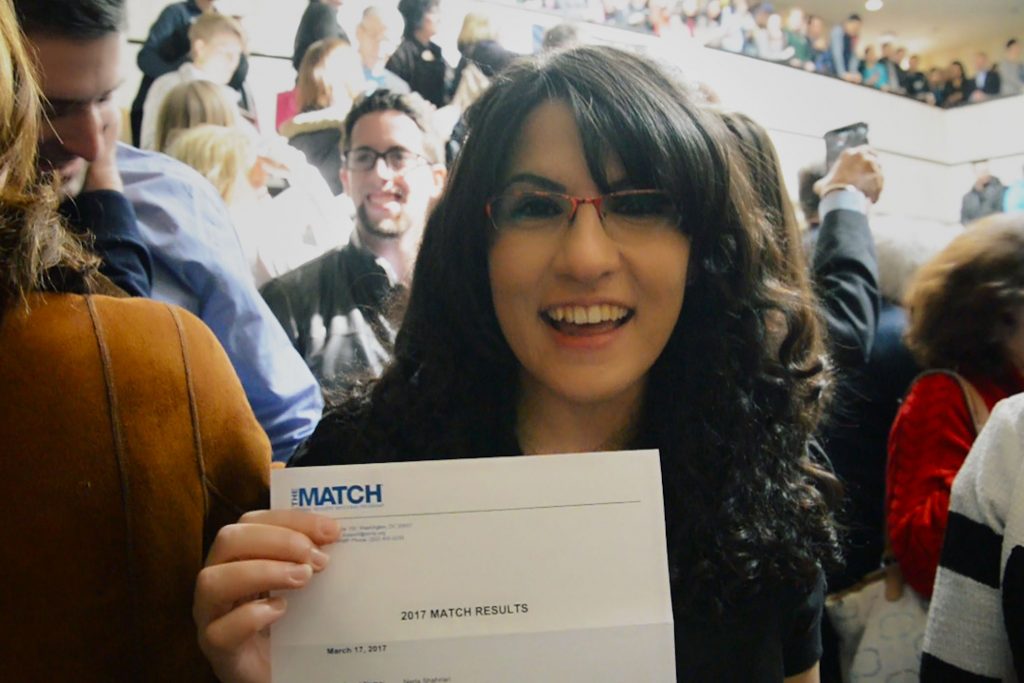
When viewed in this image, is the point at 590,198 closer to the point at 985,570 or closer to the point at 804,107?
the point at 985,570

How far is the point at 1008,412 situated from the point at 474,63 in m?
1.08

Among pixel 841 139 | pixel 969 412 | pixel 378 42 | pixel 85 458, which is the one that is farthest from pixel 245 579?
pixel 841 139

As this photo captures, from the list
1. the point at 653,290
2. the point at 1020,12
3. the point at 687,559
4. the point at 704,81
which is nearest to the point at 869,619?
the point at 687,559

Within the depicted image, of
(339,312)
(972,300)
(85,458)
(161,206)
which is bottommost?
(972,300)

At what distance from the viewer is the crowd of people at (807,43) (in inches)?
61.2

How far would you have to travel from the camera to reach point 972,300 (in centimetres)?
160

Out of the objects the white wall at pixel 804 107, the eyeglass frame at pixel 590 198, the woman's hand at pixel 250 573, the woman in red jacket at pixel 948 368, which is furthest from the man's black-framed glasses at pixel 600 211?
the woman in red jacket at pixel 948 368

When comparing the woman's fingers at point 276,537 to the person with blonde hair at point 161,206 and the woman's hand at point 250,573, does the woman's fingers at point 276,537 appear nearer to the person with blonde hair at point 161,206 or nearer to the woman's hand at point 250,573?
the woman's hand at point 250,573

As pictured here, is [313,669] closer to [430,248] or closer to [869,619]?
[430,248]

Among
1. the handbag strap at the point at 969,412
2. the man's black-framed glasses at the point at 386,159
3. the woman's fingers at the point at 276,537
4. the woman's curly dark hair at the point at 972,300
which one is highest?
the man's black-framed glasses at the point at 386,159

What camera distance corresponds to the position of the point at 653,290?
0.94 meters

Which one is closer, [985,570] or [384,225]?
[985,570]

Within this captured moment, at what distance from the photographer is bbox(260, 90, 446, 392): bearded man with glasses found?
1.28 metres

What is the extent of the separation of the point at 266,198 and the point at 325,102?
21 cm
